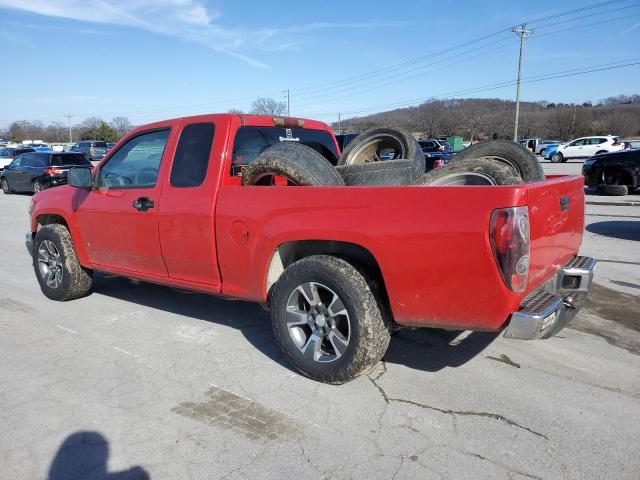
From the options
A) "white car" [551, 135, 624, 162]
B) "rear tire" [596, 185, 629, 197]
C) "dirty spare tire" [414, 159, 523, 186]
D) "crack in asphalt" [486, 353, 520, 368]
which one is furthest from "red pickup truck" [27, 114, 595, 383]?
"white car" [551, 135, 624, 162]

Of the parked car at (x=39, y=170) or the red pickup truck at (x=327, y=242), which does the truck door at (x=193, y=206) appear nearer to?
the red pickup truck at (x=327, y=242)

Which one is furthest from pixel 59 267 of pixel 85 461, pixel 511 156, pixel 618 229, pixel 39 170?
pixel 39 170

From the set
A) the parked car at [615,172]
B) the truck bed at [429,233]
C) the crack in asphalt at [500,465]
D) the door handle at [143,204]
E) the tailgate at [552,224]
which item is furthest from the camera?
the parked car at [615,172]

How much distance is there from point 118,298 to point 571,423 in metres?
4.70

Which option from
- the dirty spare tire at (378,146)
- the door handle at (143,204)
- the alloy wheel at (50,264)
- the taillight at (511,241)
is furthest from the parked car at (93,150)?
the taillight at (511,241)

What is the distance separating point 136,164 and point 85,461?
279 centimetres

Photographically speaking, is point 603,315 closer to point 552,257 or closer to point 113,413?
point 552,257

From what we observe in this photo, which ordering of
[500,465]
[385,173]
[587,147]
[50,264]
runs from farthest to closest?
[587,147], [50,264], [385,173], [500,465]

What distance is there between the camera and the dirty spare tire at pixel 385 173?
420 cm

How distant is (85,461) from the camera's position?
2.77 metres

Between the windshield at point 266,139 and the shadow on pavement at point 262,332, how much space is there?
1543mm

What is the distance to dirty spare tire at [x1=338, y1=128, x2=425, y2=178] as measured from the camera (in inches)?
188

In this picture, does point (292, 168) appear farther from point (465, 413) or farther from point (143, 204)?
point (465, 413)

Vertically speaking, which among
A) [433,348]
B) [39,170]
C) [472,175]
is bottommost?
[433,348]
